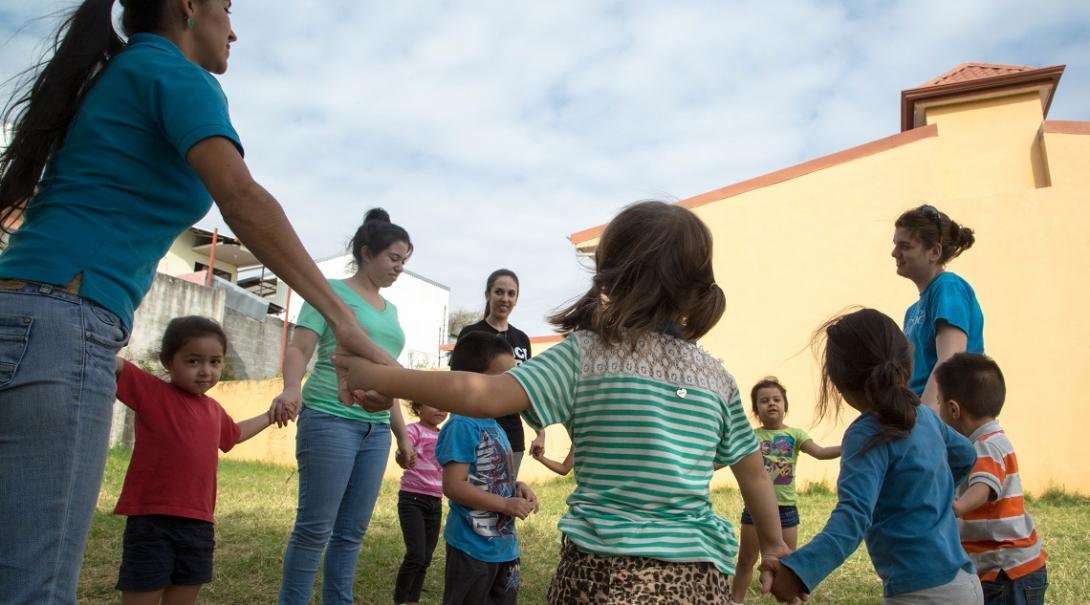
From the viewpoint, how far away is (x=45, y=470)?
1.64 metres

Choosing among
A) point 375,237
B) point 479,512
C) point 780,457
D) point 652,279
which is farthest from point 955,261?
point 652,279

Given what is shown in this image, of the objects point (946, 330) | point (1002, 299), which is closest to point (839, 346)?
point (946, 330)

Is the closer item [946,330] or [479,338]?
[946,330]

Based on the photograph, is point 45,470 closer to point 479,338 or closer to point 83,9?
point 83,9

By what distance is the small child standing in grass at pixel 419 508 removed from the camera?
4.57 m

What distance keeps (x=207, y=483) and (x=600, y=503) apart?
202cm

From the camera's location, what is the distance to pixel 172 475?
3.17 m

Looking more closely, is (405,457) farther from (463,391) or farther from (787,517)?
(463,391)

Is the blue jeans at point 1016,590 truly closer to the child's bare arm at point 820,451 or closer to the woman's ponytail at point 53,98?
the child's bare arm at point 820,451

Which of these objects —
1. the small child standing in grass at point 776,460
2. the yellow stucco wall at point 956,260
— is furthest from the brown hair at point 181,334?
the yellow stucco wall at point 956,260

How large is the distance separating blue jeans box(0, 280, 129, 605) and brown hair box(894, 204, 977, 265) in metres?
3.01

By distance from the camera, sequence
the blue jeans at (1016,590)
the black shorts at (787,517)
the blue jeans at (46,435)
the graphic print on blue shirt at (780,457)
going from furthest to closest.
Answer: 1. the graphic print on blue shirt at (780,457)
2. the black shorts at (787,517)
3. the blue jeans at (1016,590)
4. the blue jeans at (46,435)

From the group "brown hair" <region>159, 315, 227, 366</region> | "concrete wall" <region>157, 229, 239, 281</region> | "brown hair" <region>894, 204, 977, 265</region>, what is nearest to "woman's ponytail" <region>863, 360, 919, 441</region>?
"brown hair" <region>894, 204, 977, 265</region>

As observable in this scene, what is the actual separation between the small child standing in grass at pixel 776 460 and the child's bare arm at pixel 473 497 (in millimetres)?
2216
